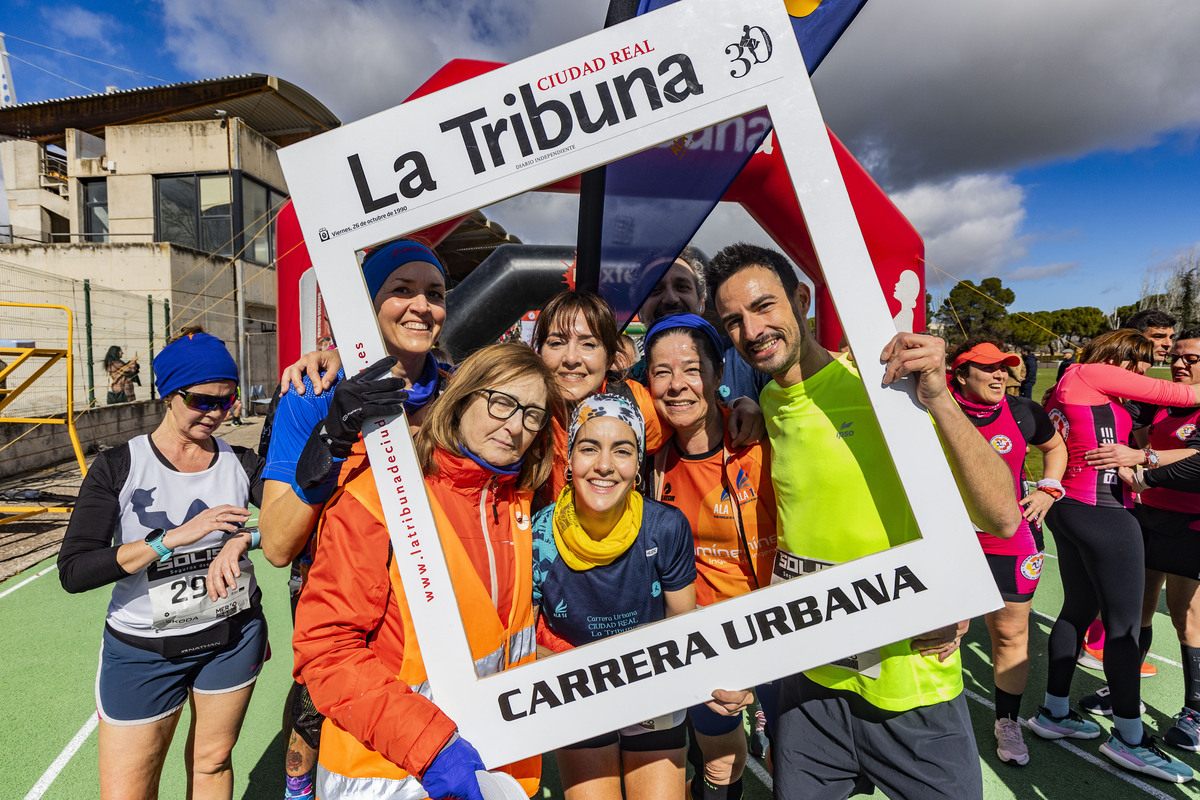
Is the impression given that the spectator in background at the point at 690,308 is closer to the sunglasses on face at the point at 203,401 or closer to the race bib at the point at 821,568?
the race bib at the point at 821,568

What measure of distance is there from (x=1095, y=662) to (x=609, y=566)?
458 cm

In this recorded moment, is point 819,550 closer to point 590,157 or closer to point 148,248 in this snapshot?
point 590,157

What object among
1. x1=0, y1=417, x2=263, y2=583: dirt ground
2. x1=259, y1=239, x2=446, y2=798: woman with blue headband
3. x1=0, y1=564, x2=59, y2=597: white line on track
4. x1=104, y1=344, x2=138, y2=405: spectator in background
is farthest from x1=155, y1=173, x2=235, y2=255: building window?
x1=259, y1=239, x2=446, y2=798: woman with blue headband

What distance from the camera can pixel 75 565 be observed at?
80.5 inches

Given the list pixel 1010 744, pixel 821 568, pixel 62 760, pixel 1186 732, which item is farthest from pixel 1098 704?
pixel 62 760

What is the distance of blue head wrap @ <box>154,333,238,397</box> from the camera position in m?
2.15

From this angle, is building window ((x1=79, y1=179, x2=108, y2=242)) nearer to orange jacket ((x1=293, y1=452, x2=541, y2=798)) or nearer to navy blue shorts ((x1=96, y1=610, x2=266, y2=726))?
navy blue shorts ((x1=96, y1=610, x2=266, y2=726))

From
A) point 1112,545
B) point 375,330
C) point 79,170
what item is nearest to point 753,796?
point 1112,545

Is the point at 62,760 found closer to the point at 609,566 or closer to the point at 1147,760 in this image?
the point at 609,566

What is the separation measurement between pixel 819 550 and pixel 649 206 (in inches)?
64.8

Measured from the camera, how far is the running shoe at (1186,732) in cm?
316

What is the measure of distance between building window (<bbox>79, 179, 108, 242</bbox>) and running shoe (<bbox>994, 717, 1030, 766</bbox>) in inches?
896

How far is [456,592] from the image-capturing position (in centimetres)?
153

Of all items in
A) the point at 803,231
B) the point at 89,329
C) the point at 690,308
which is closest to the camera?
the point at 803,231
